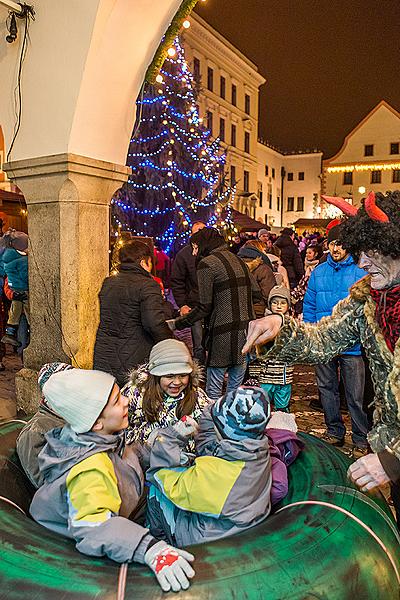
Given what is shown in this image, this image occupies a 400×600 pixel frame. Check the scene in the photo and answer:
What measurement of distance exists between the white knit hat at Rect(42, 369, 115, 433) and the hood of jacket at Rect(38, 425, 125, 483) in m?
0.05

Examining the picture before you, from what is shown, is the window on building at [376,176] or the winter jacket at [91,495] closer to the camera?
the winter jacket at [91,495]

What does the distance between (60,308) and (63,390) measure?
2.87 metres

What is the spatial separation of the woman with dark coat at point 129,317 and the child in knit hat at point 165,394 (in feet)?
2.98

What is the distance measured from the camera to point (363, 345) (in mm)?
2412

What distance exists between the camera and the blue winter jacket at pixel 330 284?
15.3 feet

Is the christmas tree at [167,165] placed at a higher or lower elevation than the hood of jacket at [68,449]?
higher

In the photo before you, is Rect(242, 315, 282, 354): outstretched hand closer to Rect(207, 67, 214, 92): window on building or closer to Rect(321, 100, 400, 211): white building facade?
Rect(207, 67, 214, 92): window on building

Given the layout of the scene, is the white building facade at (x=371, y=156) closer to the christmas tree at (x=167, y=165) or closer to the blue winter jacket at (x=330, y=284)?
the christmas tree at (x=167, y=165)

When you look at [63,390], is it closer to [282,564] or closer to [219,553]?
[219,553]

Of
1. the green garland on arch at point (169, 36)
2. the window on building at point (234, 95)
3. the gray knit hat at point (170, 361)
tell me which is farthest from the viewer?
the window on building at point (234, 95)

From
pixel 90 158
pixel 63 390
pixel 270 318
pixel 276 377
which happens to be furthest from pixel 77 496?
pixel 90 158

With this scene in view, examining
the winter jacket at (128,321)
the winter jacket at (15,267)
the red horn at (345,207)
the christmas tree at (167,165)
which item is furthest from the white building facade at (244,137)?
the red horn at (345,207)

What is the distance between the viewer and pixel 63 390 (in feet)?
7.14

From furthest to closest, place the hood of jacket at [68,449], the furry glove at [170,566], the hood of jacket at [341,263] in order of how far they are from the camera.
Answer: the hood of jacket at [341,263] → the hood of jacket at [68,449] → the furry glove at [170,566]
